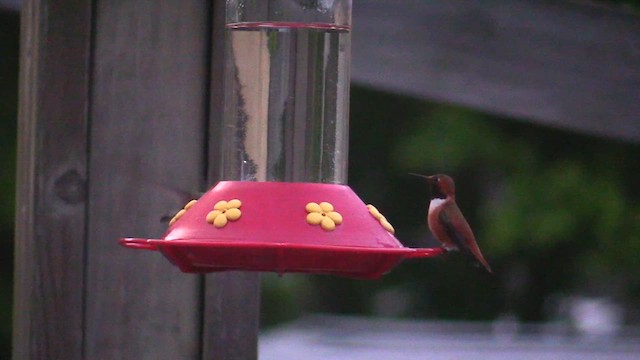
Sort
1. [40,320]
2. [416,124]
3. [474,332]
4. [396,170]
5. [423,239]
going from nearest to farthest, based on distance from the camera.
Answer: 1. [40,320]
2. [416,124]
3. [396,170]
4. [474,332]
5. [423,239]

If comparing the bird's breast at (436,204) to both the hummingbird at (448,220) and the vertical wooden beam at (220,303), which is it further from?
the vertical wooden beam at (220,303)

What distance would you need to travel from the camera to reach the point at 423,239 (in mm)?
6562

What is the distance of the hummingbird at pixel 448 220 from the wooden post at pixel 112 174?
2208 mm

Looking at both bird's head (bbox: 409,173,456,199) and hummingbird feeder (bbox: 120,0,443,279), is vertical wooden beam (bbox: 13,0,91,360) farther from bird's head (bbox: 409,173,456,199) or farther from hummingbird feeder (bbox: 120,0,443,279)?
bird's head (bbox: 409,173,456,199)

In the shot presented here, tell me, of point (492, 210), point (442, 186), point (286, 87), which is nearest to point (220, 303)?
point (286, 87)

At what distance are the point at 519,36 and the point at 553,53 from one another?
89 millimetres

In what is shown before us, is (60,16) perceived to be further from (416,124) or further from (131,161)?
(416,124)

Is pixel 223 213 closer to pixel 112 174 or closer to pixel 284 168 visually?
pixel 112 174

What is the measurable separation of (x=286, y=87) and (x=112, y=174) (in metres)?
0.55

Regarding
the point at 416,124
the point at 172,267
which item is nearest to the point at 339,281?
the point at 416,124

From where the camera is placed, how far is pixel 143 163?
2439 mm

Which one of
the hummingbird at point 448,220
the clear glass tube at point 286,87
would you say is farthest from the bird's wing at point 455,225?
the clear glass tube at point 286,87

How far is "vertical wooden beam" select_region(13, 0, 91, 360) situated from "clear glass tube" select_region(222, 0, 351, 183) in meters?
0.41

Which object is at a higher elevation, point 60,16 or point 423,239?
point 60,16
